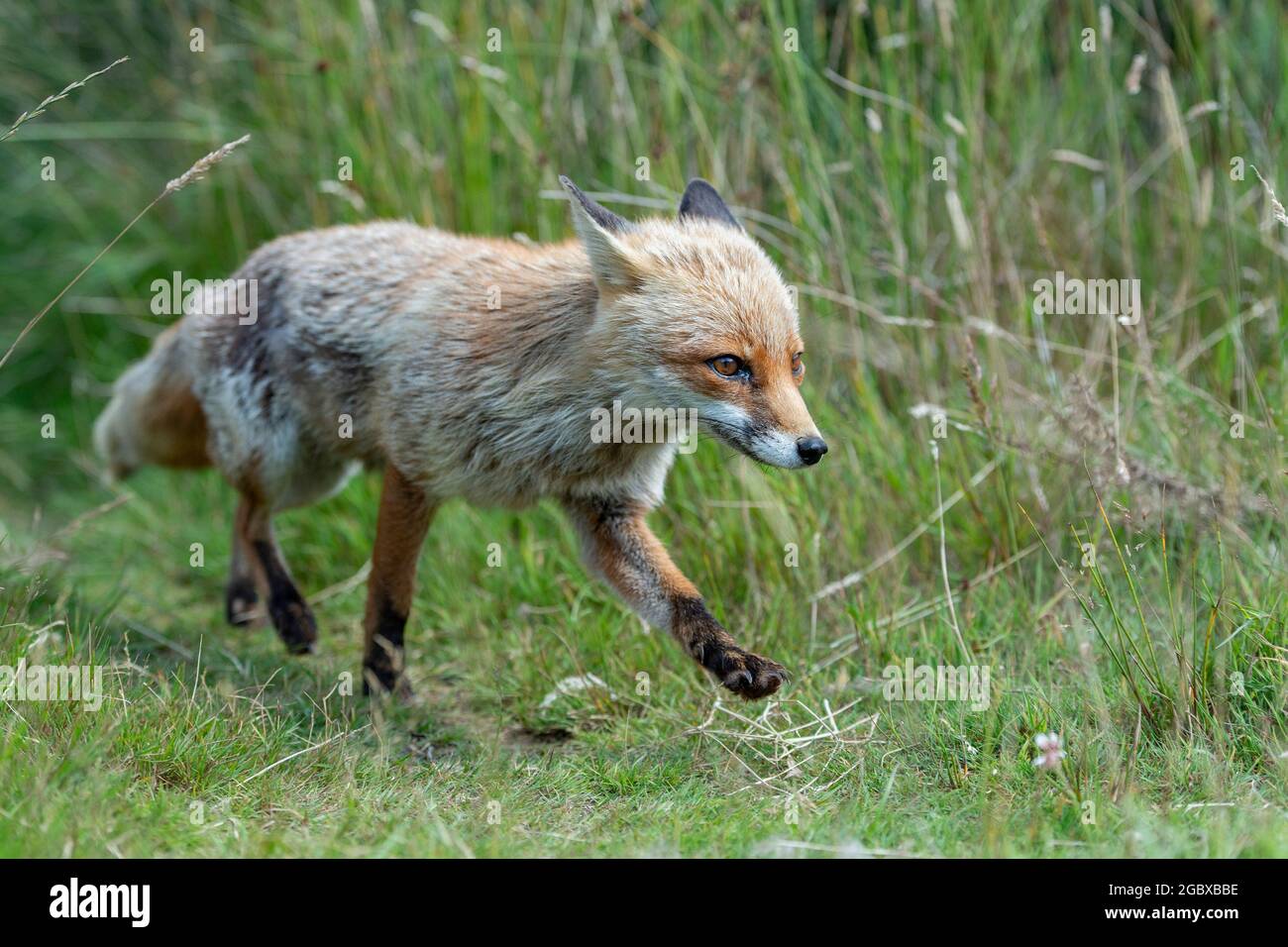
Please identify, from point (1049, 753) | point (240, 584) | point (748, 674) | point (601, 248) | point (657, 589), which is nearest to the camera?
point (1049, 753)

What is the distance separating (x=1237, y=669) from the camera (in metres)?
4.37

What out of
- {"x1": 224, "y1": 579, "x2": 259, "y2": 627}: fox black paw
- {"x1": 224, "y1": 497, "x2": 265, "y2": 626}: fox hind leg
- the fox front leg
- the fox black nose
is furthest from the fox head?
{"x1": 224, "y1": 579, "x2": 259, "y2": 627}: fox black paw

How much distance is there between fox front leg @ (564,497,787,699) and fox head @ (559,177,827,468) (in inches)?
27.0

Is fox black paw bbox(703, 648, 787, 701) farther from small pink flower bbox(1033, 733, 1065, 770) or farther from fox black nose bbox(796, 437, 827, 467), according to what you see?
small pink flower bbox(1033, 733, 1065, 770)

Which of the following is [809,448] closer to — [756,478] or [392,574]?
[756,478]

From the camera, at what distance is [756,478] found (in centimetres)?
607

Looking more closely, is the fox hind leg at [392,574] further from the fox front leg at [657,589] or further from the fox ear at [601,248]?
the fox ear at [601,248]

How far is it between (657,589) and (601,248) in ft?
4.30

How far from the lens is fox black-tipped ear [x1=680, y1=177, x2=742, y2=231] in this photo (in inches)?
207

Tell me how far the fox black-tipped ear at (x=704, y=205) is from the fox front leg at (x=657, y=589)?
1200 millimetres

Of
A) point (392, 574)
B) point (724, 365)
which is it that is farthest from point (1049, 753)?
point (392, 574)

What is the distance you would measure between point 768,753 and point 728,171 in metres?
3.56
